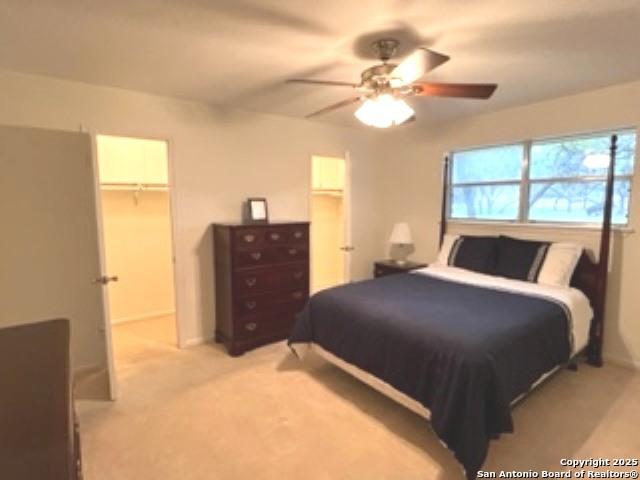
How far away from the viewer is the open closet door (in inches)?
97.9

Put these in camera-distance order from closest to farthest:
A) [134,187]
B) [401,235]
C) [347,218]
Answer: [134,187] → [401,235] → [347,218]

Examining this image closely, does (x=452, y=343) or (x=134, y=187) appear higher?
(x=134, y=187)

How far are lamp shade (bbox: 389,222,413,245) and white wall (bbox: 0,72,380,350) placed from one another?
870mm

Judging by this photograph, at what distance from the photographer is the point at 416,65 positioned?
1.82 metres

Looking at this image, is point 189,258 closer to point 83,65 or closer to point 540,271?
point 83,65

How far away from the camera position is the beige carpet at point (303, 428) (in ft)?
6.42

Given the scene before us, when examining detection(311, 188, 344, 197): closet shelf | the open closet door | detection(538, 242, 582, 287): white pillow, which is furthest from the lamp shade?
the open closet door

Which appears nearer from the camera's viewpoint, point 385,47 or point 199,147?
point 385,47

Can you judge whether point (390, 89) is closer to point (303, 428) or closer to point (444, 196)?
point (303, 428)

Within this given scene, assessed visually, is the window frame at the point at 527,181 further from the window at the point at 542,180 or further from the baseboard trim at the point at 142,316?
the baseboard trim at the point at 142,316

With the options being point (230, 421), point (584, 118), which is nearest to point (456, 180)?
point (584, 118)

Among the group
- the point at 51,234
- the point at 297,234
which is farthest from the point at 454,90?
the point at 51,234

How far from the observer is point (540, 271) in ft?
10.3

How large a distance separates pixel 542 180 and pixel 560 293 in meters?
1.26
